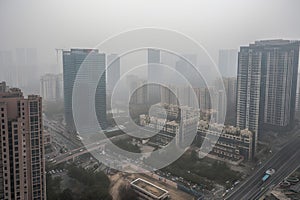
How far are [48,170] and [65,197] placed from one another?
1016 mm

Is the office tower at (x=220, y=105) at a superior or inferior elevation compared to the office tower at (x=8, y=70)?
inferior

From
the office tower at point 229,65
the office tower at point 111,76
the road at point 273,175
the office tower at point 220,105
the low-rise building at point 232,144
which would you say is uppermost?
the office tower at point 229,65

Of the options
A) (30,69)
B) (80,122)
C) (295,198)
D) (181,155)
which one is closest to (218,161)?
(181,155)

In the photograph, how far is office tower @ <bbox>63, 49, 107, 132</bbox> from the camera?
5.42m

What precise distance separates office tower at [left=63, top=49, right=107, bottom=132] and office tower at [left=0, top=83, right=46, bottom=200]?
3416mm

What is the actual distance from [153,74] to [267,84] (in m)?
2.93

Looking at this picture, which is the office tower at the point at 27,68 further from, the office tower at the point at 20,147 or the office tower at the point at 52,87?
the office tower at the point at 20,147

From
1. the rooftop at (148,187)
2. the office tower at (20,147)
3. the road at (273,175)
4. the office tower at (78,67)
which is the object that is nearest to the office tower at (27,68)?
the office tower at (78,67)

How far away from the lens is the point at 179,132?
446 cm

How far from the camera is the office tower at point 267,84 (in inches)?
208

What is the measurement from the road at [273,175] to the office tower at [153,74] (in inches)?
74.6

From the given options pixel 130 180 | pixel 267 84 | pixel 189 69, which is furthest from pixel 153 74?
pixel 267 84

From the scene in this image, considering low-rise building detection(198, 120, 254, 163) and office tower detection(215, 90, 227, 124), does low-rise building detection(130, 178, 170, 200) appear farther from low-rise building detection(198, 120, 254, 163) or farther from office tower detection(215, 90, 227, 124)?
office tower detection(215, 90, 227, 124)

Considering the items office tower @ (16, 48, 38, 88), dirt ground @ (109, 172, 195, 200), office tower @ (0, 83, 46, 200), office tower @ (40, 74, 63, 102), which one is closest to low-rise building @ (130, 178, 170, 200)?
dirt ground @ (109, 172, 195, 200)
